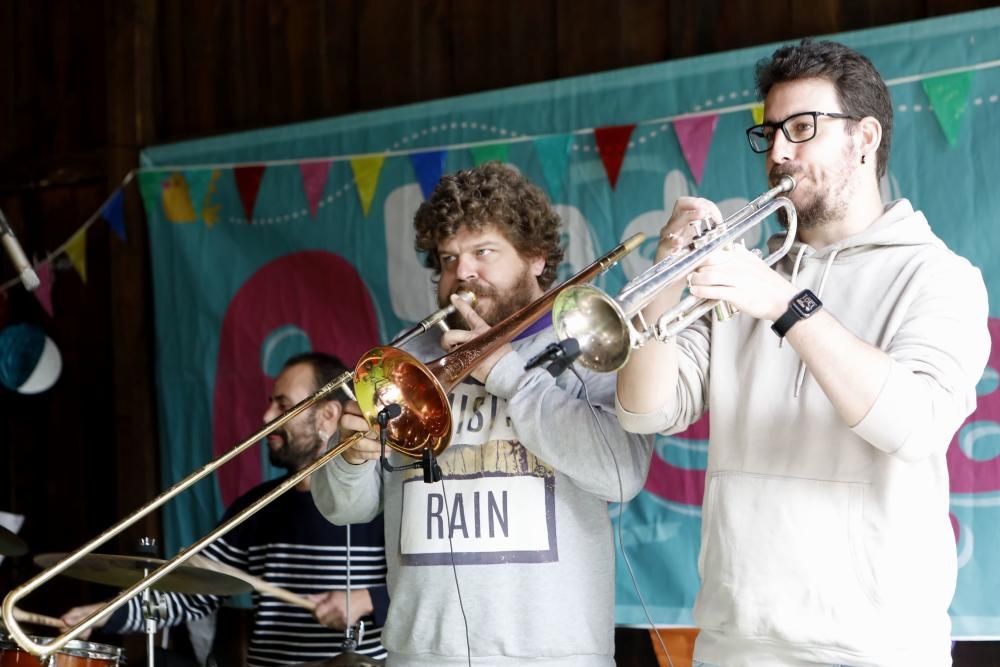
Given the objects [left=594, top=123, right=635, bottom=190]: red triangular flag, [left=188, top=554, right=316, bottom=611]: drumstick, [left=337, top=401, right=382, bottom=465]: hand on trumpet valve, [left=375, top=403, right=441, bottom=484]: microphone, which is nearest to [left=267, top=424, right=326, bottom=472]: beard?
[left=188, top=554, right=316, bottom=611]: drumstick

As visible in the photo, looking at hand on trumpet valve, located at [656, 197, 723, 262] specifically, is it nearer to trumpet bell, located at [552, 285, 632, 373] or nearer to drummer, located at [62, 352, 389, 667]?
trumpet bell, located at [552, 285, 632, 373]

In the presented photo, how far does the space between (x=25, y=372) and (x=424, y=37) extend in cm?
187

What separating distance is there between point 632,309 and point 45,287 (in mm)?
3088

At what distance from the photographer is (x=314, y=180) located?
3803mm

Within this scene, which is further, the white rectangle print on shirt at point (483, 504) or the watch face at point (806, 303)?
the white rectangle print on shirt at point (483, 504)

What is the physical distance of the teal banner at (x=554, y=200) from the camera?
2822 millimetres

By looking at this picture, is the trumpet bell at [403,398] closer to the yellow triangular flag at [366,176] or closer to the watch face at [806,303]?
the watch face at [806,303]

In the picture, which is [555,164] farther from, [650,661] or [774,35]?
[650,661]

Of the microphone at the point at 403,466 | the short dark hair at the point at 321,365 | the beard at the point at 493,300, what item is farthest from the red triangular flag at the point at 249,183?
the microphone at the point at 403,466

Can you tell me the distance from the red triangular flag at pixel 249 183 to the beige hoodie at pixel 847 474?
221 centimetres

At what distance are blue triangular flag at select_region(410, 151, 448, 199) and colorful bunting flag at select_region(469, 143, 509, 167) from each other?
0.10 m

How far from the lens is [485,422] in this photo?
2322 mm

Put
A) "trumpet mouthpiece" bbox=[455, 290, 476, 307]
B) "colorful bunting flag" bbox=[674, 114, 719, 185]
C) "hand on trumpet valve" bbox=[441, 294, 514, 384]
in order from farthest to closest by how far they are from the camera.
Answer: "colorful bunting flag" bbox=[674, 114, 719, 185] → "trumpet mouthpiece" bbox=[455, 290, 476, 307] → "hand on trumpet valve" bbox=[441, 294, 514, 384]

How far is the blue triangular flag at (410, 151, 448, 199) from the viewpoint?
11.6ft
